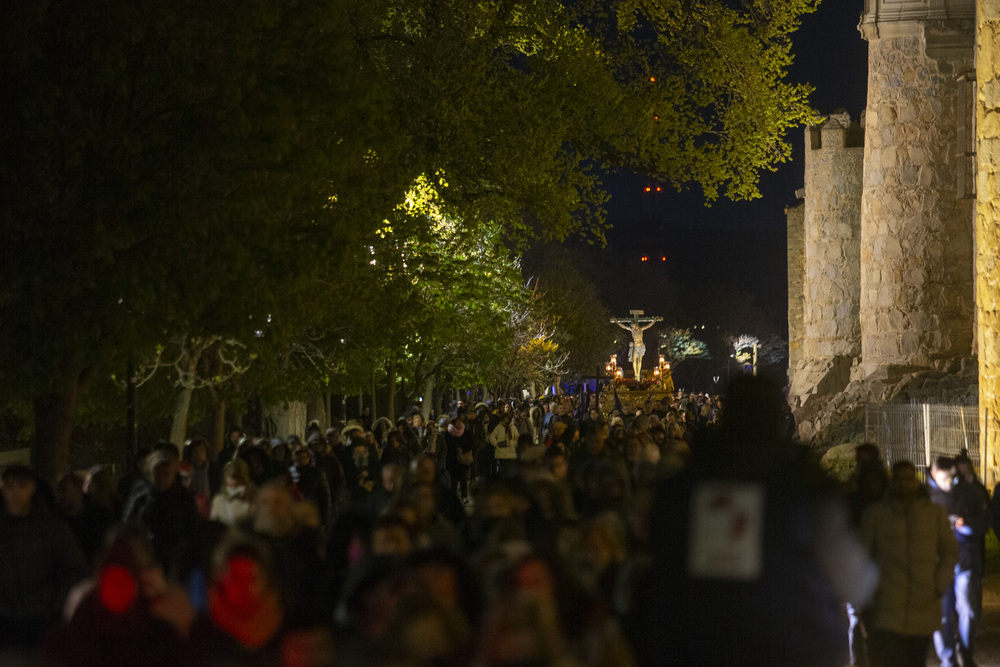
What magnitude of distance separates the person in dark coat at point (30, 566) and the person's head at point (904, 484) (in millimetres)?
4815

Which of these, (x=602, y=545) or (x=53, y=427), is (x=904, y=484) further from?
(x=53, y=427)

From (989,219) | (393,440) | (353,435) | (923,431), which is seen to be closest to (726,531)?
(989,219)

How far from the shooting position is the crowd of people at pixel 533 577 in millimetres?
4805

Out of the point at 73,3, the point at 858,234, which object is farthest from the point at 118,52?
the point at 858,234

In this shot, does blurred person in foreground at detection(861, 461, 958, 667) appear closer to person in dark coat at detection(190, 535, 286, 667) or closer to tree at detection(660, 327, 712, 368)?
person in dark coat at detection(190, 535, 286, 667)

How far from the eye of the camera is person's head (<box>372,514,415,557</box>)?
20.4 feet

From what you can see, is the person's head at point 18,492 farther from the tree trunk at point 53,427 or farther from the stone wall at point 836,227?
the stone wall at point 836,227

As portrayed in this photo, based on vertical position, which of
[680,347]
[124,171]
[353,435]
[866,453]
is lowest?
[866,453]

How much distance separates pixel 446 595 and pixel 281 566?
1.48 m

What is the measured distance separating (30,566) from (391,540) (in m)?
2.53

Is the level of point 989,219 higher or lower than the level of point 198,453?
higher

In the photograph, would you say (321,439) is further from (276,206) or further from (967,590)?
(967,590)

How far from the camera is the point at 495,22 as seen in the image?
712 inches

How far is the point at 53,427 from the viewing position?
1403 centimetres
